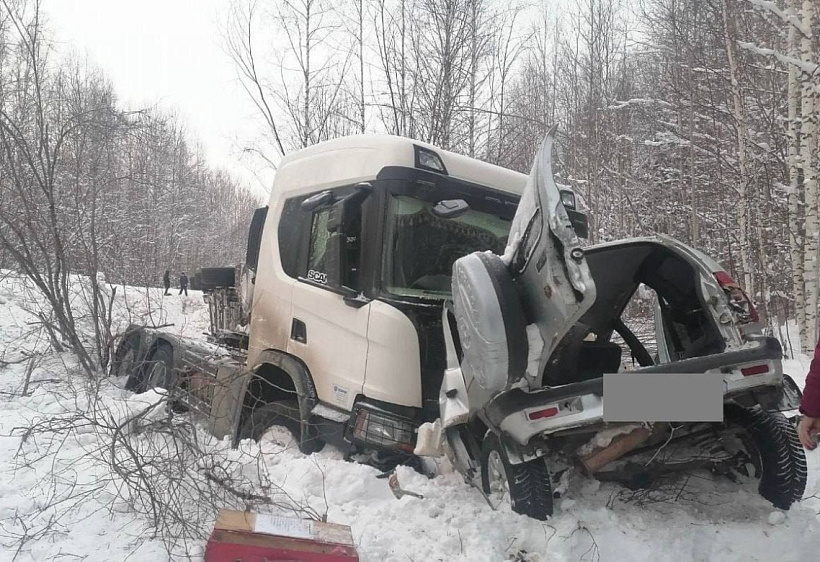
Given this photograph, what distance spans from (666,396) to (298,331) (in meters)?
2.56

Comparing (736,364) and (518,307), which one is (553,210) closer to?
(518,307)

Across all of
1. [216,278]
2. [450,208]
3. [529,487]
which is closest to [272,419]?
[450,208]

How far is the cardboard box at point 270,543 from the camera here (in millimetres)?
2303

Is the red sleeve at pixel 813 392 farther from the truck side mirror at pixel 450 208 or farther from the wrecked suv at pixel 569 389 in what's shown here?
the truck side mirror at pixel 450 208

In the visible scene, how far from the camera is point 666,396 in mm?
2576

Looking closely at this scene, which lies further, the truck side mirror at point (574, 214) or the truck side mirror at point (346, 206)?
the truck side mirror at point (574, 214)

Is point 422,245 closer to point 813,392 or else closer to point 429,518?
point 429,518

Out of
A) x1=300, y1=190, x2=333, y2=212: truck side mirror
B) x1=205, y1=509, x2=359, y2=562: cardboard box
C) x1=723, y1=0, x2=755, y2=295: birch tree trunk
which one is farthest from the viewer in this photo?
x1=723, y1=0, x2=755, y2=295: birch tree trunk

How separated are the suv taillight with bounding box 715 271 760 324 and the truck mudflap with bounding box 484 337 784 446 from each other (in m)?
0.28

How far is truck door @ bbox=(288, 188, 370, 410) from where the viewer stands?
3.63 m

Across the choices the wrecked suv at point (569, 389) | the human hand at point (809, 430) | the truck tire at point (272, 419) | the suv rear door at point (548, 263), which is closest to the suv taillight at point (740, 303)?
the wrecked suv at point (569, 389)

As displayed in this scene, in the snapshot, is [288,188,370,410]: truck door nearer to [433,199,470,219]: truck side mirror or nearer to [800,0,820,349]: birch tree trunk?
[433,199,470,219]: truck side mirror

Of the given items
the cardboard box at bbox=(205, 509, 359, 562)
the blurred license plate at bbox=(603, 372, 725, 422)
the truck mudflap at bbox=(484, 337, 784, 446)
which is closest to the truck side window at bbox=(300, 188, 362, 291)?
the truck mudflap at bbox=(484, 337, 784, 446)

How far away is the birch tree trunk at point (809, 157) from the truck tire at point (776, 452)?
712cm
